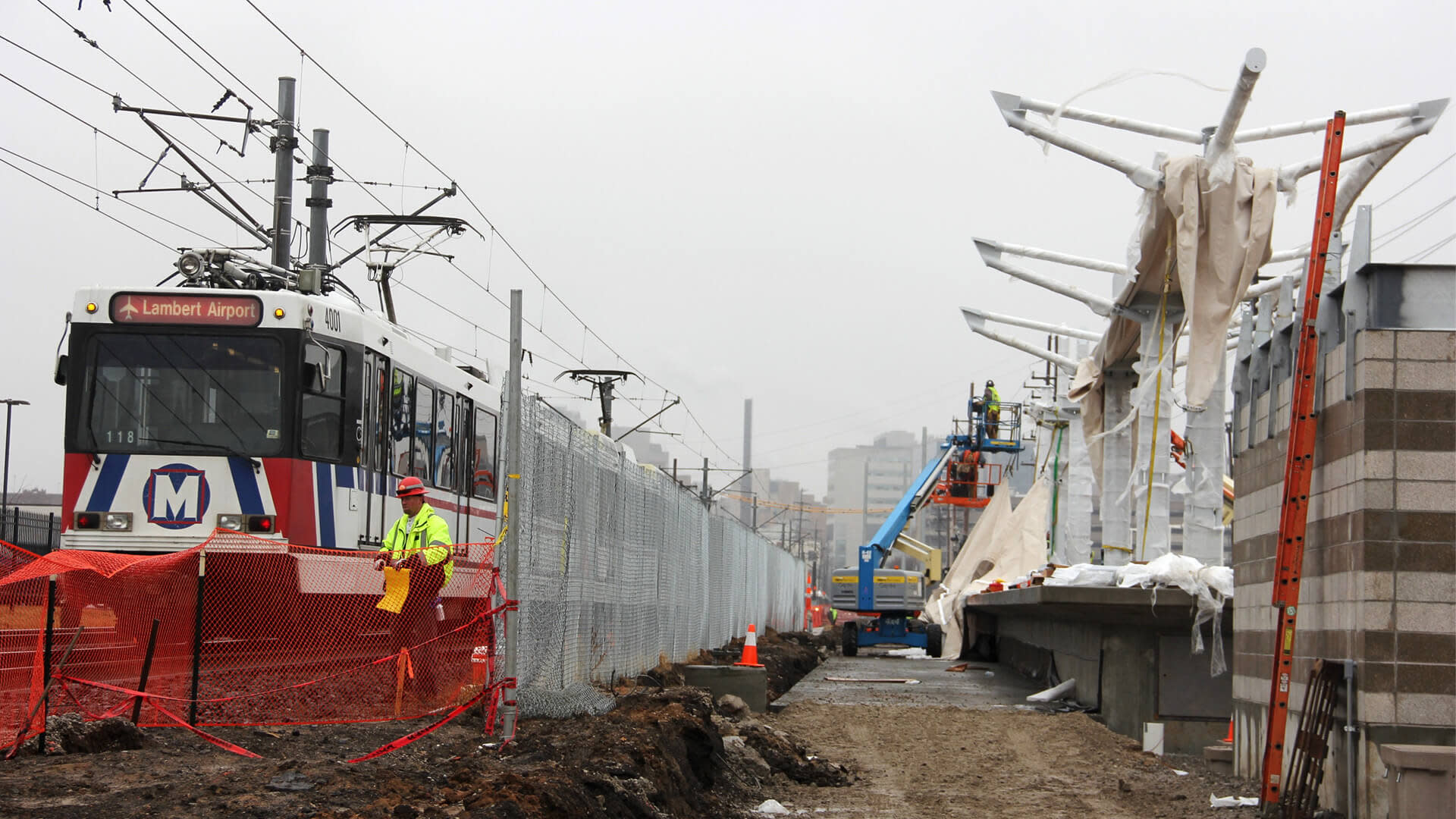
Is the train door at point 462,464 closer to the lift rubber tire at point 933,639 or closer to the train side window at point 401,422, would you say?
the train side window at point 401,422

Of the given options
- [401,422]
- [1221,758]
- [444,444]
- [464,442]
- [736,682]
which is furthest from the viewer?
[464,442]

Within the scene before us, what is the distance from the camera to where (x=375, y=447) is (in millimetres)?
14312

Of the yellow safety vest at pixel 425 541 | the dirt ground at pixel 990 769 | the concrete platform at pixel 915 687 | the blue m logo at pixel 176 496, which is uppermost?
the blue m logo at pixel 176 496

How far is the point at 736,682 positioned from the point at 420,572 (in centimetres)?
607

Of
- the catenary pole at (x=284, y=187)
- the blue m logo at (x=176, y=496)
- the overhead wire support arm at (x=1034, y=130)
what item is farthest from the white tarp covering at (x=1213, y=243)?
the catenary pole at (x=284, y=187)

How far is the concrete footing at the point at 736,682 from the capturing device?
1567 centimetres

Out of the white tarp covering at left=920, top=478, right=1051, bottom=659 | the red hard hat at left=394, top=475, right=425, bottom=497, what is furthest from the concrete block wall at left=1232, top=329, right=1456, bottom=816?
the white tarp covering at left=920, top=478, right=1051, bottom=659

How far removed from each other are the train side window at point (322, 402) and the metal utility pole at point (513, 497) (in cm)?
404

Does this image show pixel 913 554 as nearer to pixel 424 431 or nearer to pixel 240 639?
pixel 424 431

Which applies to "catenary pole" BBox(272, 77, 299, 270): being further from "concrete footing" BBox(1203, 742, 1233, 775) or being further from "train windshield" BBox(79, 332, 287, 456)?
"concrete footing" BBox(1203, 742, 1233, 775)

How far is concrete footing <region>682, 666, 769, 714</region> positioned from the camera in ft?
51.4

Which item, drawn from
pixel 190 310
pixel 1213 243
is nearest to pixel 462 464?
pixel 190 310

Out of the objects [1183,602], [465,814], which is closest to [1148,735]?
[1183,602]

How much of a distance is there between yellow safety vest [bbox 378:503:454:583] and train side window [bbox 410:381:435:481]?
4.77 m
